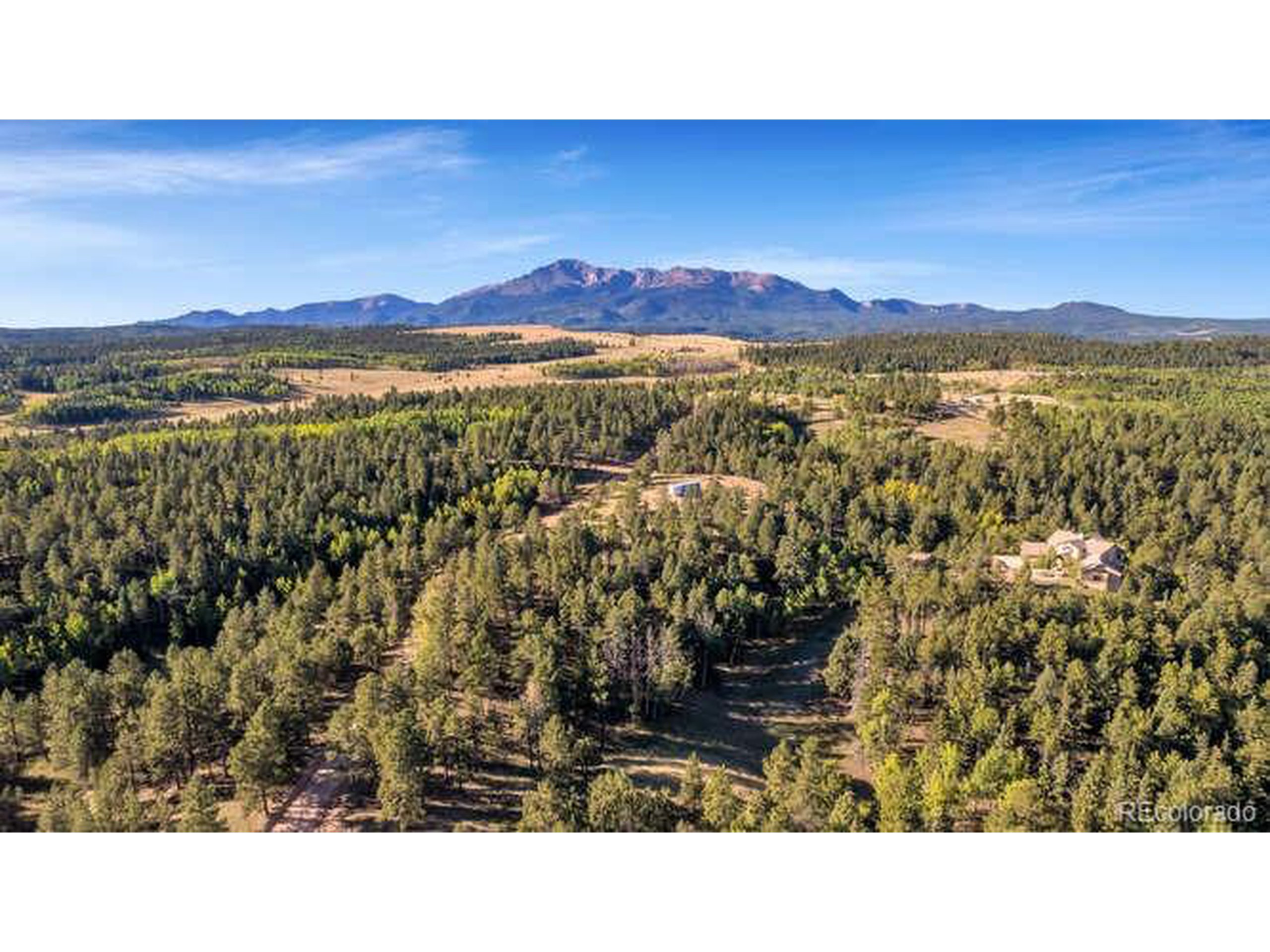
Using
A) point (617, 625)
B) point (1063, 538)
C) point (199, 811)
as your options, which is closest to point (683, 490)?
point (1063, 538)

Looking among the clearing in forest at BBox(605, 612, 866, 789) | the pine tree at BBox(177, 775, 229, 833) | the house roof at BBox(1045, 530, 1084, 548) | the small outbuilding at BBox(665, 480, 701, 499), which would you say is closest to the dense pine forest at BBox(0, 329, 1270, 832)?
the pine tree at BBox(177, 775, 229, 833)

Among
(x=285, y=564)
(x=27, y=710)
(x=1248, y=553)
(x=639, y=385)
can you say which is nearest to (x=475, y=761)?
(x=27, y=710)

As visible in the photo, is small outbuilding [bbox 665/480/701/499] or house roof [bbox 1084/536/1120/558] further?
small outbuilding [bbox 665/480/701/499]

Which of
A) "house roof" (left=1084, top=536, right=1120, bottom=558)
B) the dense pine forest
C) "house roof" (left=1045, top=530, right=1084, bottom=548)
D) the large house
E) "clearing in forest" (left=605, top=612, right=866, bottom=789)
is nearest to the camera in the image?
the dense pine forest

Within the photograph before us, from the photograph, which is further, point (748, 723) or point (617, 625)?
point (748, 723)

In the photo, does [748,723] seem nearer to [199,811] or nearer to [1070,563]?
[199,811]

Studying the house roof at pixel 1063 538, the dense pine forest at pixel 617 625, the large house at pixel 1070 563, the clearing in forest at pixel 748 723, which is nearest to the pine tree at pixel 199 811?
the dense pine forest at pixel 617 625

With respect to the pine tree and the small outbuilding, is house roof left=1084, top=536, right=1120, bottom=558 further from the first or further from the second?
the pine tree
